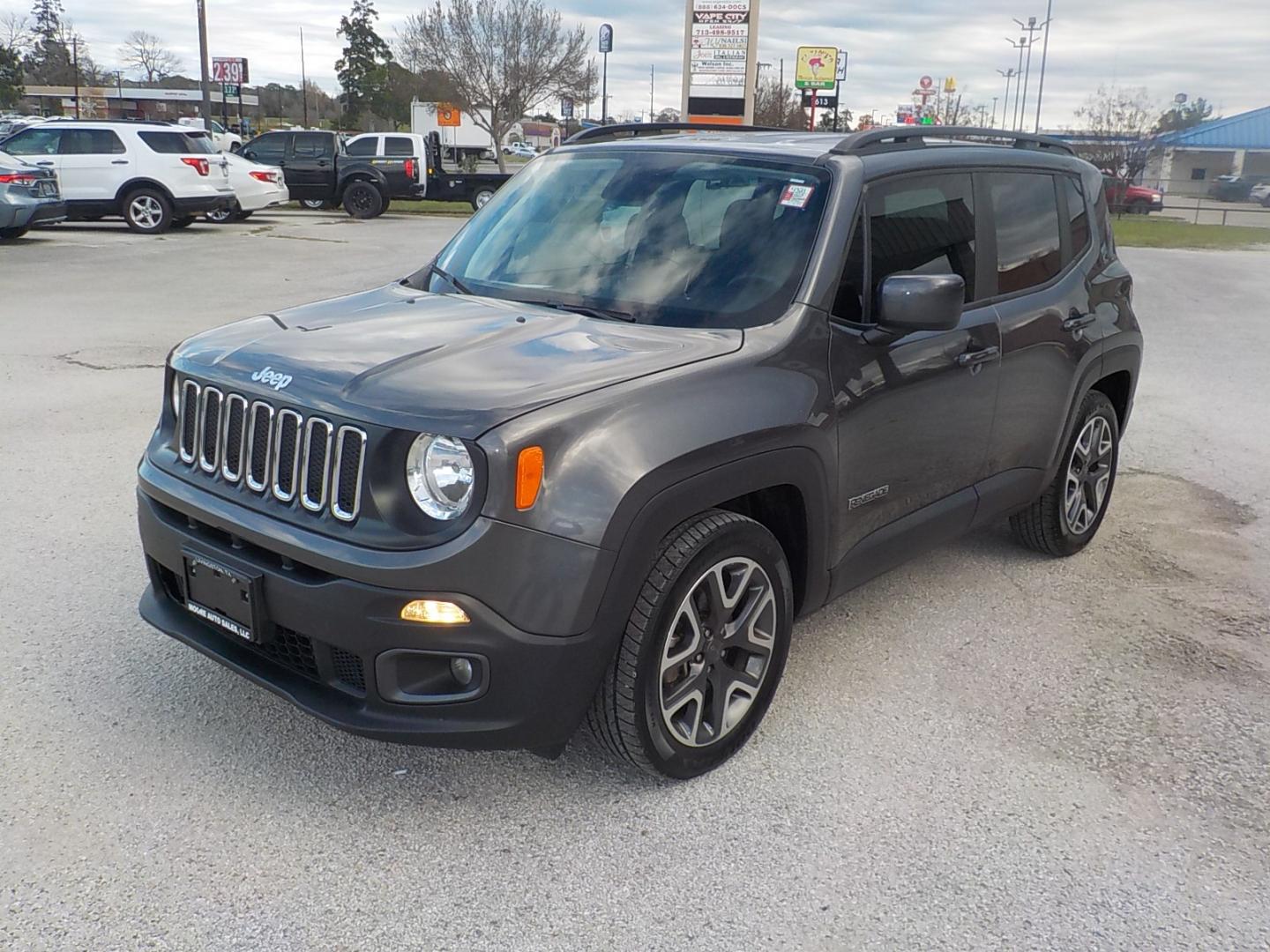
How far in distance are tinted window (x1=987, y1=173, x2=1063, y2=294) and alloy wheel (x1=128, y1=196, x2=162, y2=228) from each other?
1824 cm

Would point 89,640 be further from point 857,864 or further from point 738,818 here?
point 857,864

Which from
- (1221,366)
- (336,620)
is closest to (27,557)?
(336,620)

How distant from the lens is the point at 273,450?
119 inches

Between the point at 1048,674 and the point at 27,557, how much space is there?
13.6 ft

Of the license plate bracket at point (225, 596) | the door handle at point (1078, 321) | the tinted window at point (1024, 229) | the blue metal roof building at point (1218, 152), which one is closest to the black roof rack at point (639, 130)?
the tinted window at point (1024, 229)

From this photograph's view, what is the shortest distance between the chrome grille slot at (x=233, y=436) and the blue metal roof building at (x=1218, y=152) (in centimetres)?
8159

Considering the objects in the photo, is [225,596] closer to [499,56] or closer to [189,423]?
[189,423]

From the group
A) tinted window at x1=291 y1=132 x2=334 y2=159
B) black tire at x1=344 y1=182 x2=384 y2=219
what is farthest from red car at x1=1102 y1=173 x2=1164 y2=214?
tinted window at x1=291 y1=132 x2=334 y2=159

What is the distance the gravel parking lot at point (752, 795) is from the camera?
2.73 metres

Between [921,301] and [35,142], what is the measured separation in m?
19.7

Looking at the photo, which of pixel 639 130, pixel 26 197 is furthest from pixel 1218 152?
pixel 639 130

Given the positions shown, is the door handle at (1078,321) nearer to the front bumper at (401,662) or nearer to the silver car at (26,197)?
the front bumper at (401,662)

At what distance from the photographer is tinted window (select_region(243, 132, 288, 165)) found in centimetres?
2641

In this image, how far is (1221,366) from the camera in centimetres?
1020
